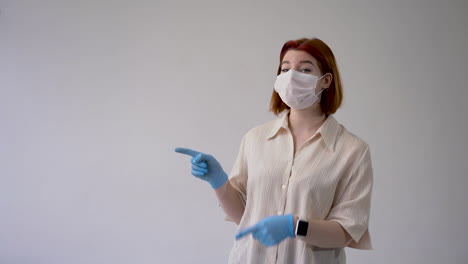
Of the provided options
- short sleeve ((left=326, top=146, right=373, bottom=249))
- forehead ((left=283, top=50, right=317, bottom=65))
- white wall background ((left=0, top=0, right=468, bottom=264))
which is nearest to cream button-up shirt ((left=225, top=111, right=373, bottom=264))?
short sleeve ((left=326, top=146, right=373, bottom=249))

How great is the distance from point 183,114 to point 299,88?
4.01 feet

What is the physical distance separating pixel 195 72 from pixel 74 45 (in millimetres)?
705

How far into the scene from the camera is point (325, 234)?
1.15 metres

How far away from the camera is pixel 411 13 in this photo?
7.48 feet

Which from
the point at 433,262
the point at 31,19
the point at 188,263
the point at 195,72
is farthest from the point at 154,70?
the point at 433,262

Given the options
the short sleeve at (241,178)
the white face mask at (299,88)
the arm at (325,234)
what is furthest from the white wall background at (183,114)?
the arm at (325,234)

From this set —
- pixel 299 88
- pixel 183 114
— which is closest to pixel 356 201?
pixel 299 88

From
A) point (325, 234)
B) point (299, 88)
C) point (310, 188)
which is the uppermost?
point (299, 88)

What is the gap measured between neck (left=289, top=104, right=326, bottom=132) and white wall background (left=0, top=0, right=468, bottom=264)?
→ 100 centimetres

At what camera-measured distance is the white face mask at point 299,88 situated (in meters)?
1.28

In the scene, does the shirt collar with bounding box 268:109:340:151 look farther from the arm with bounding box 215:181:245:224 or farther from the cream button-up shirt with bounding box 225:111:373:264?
the arm with bounding box 215:181:245:224

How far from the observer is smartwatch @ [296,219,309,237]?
1121 mm

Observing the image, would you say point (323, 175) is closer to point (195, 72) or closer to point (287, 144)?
point (287, 144)

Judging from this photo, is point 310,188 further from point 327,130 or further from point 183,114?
point 183,114
